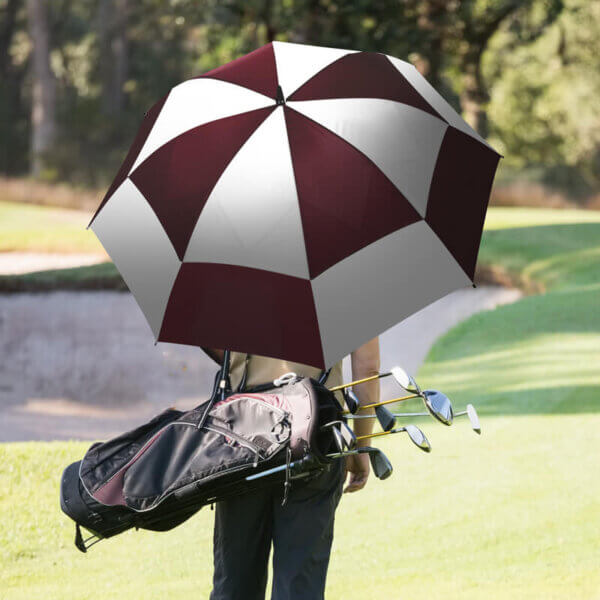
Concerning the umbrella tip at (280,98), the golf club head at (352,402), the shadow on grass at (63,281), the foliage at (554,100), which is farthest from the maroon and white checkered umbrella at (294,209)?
the foliage at (554,100)

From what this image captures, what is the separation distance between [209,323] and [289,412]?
33cm

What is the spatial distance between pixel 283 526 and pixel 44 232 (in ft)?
57.1

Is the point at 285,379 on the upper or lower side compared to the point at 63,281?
upper

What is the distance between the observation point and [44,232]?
19.3 meters

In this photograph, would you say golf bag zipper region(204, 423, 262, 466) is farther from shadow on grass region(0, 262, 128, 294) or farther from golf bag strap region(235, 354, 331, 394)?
shadow on grass region(0, 262, 128, 294)

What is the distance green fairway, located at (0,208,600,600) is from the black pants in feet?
6.28

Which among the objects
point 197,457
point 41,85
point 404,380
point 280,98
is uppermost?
point 280,98

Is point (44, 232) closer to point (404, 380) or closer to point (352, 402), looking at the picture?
point (352, 402)

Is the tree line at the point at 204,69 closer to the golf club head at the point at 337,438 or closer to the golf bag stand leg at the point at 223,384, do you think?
the golf bag stand leg at the point at 223,384

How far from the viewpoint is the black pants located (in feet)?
8.41

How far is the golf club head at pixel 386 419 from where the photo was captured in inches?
96.4

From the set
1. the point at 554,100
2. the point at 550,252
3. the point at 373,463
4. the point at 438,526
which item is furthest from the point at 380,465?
the point at 554,100

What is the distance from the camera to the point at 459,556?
498 centimetres

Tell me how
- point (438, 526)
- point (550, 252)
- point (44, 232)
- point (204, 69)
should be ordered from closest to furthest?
point (438, 526) < point (550, 252) < point (44, 232) < point (204, 69)
